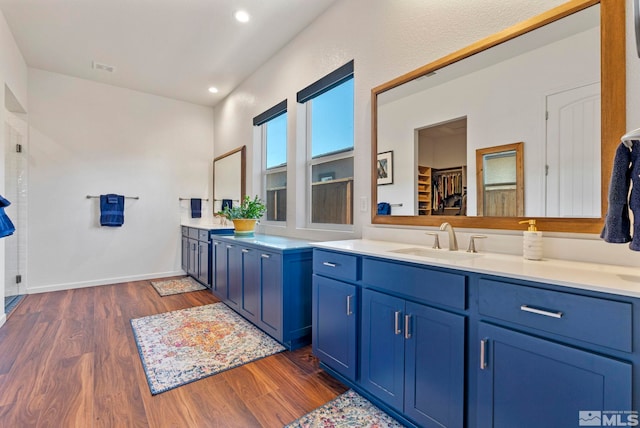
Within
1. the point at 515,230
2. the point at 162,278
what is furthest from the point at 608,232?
the point at 162,278

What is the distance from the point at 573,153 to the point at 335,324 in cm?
151

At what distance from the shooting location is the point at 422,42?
1.98 metres

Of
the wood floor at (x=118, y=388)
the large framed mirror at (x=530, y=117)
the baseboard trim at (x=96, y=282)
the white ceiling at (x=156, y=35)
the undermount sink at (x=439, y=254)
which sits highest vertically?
the white ceiling at (x=156, y=35)

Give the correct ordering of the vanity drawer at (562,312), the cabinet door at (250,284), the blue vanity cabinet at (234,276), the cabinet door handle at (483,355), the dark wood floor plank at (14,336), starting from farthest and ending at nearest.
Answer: the blue vanity cabinet at (234,276) < the cabinet door at (250,284) < the dark wood floor plank at (14,336) < the cabinet door handle at (483,355) < the vanity drawer at (562,312)

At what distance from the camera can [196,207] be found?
504 cm

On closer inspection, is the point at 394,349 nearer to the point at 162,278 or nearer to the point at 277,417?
the point at 277,417

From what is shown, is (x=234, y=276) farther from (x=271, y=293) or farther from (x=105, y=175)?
(x=105, y=175)

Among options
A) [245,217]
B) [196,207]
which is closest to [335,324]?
[245,217]

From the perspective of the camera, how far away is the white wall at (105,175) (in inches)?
155

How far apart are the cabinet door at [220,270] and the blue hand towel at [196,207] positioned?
64.9 inches

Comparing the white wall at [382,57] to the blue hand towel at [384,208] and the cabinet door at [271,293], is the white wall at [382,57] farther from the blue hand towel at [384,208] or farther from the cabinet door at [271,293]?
the cabinet door at [271,293]

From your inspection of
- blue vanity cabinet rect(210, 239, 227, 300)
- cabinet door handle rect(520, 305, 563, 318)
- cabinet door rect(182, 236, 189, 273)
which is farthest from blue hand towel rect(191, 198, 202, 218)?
cabinet door handle rect(520, 305, 563, 318)

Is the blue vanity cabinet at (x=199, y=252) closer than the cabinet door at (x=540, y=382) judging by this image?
No

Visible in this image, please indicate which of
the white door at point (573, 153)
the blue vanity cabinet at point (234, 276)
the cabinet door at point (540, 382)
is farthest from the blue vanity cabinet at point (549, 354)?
the blue vanity cabinet at point (234, 276)
